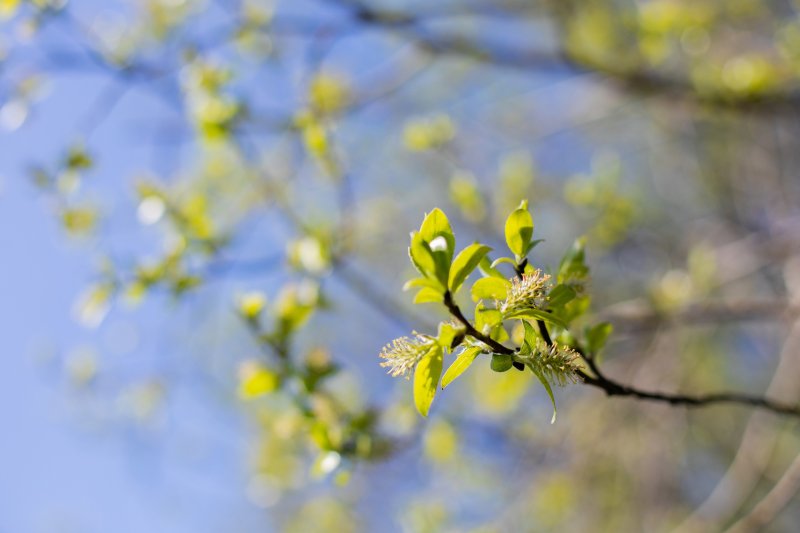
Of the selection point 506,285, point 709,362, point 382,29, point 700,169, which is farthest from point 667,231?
point 506,285

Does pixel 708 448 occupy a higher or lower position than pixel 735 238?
lower

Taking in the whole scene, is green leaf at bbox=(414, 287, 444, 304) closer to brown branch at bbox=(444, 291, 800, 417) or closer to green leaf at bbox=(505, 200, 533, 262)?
brown branch at bbox=(444, 291, 800, 417)

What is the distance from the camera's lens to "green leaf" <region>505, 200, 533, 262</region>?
2.98 ft

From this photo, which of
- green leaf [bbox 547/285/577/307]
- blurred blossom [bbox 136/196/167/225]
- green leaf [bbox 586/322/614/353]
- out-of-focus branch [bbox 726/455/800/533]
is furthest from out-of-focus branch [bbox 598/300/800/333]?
blurred blossom [bbox 136/196/167/225]

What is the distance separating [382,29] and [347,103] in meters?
Answer: 0.70

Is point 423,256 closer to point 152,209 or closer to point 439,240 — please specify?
point 439,240

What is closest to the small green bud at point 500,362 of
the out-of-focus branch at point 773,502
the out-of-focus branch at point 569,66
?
the out-of-focus branch at point 773,502

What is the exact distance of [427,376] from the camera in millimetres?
897

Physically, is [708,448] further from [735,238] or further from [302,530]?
[302,530]

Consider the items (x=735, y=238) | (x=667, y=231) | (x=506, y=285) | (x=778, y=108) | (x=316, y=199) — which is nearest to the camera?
(x=506, y=285)

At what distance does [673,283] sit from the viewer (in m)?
2.39

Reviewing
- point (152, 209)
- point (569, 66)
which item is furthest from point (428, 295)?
point (569, 66)

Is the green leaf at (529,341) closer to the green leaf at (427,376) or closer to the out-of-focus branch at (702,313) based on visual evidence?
the green leaf at (427,376)

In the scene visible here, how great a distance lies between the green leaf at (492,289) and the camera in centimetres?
89
